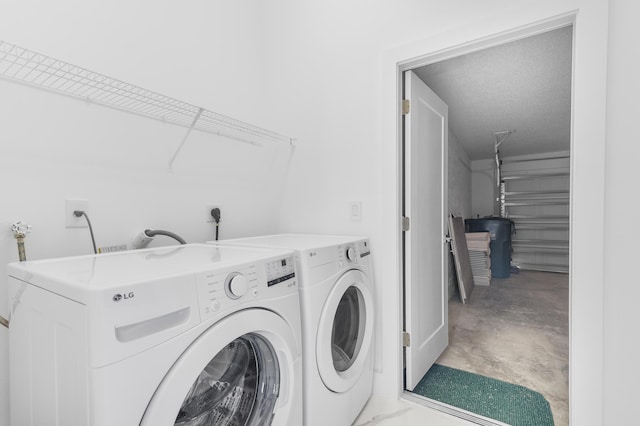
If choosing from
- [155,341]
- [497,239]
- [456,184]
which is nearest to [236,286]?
[155,341]

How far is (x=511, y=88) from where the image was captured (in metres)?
2.71

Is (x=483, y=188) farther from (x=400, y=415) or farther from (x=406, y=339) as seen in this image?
(x=400, y=415)

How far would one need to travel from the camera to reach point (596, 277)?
118 cm

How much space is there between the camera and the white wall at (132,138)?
3.71 feet

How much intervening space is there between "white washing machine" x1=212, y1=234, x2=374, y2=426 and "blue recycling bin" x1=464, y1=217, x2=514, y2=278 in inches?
139

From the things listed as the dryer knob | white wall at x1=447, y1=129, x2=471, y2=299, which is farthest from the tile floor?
white wall at x1=447, y1=129, x2=471, y2=299

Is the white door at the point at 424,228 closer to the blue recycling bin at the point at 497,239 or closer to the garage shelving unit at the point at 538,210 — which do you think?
the blue recycling bin at the point at 497,239

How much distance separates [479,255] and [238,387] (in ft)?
13.0

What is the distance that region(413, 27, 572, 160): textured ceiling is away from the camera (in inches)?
85.2

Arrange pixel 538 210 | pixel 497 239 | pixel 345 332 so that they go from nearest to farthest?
pixel 345 332
pixel 497 239
pixel 538 210

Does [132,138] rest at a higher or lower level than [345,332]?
higher

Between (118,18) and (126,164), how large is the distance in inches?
25.7

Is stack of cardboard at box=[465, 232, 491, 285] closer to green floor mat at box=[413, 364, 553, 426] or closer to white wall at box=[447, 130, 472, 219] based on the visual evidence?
white wall at box=[447, 130, 472, 219]

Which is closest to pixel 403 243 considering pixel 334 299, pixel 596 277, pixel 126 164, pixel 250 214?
pixel 334 299
